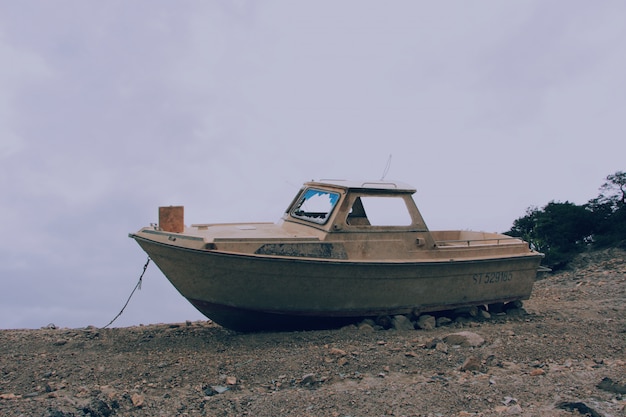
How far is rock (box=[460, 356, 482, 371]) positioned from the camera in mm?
7484

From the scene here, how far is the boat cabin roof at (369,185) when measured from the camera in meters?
9.23

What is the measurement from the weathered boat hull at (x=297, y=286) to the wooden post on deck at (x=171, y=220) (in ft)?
1.27

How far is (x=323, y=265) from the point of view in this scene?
27.8 feet

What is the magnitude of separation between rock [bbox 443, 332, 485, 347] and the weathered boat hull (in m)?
1.01

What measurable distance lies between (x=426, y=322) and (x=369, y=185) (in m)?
2.10

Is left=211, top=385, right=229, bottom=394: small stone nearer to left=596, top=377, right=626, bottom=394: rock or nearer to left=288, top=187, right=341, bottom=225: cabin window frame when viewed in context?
left=288, top=187, right=341, bottom=225: cabin window frame

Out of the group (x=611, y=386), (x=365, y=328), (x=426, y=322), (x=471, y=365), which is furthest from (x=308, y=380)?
(x=611, y=386)

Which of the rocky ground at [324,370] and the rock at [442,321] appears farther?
the rock at [442,321]

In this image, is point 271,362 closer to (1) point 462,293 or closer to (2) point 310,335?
(2) point 310,335

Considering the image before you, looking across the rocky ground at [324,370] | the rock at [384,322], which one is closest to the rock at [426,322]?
the rocky ground at [324,370]

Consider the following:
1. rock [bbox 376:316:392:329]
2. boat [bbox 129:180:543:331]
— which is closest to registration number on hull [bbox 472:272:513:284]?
boat [bbox 129:180:543:331]

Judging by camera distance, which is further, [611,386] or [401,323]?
[401,323]

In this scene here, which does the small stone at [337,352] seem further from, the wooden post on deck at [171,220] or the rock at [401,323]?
the wooden post on deck at [171,220]

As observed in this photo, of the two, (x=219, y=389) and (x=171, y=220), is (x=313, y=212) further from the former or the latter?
(x=219, y=389)
